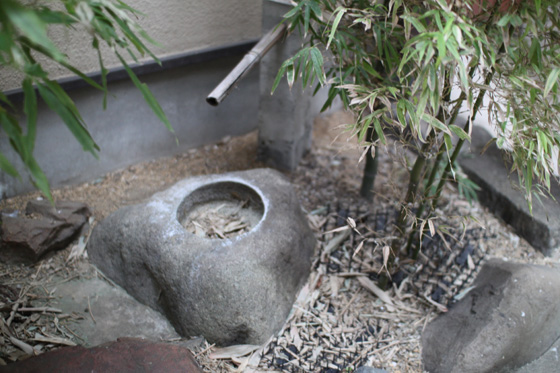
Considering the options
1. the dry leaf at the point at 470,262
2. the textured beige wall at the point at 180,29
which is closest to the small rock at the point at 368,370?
the dry leaf at the point at 470,262

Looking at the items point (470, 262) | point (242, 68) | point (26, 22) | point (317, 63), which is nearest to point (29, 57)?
point (26, 22)

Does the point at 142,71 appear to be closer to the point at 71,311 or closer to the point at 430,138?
the point at 71,311

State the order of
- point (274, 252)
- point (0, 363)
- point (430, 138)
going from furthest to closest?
point (274, 252)
point (430, 138)
point (0, 363)

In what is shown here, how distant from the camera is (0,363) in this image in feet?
5.87

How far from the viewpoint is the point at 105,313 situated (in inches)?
93.2

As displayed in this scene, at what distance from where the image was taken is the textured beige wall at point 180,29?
2.77 m

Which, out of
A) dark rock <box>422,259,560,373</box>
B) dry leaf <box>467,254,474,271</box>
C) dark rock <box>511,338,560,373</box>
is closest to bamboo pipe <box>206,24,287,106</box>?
dark rock <box>422,259,560,373</box>

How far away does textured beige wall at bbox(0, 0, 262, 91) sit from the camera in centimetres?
277

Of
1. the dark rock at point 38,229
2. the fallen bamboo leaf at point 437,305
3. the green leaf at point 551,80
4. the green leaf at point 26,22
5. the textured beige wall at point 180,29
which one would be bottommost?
the fallen bamboo leaf at point 437,305

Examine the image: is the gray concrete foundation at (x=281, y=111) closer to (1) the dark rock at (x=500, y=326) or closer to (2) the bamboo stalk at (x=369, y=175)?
(2) the bamboo stalk at (x=369, y=175)

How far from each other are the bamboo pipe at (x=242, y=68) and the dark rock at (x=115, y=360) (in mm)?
1082

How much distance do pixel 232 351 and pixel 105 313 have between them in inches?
26.8

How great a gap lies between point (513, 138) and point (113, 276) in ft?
6.67

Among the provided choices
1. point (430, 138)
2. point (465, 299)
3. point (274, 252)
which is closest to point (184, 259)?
point (274, 252)
